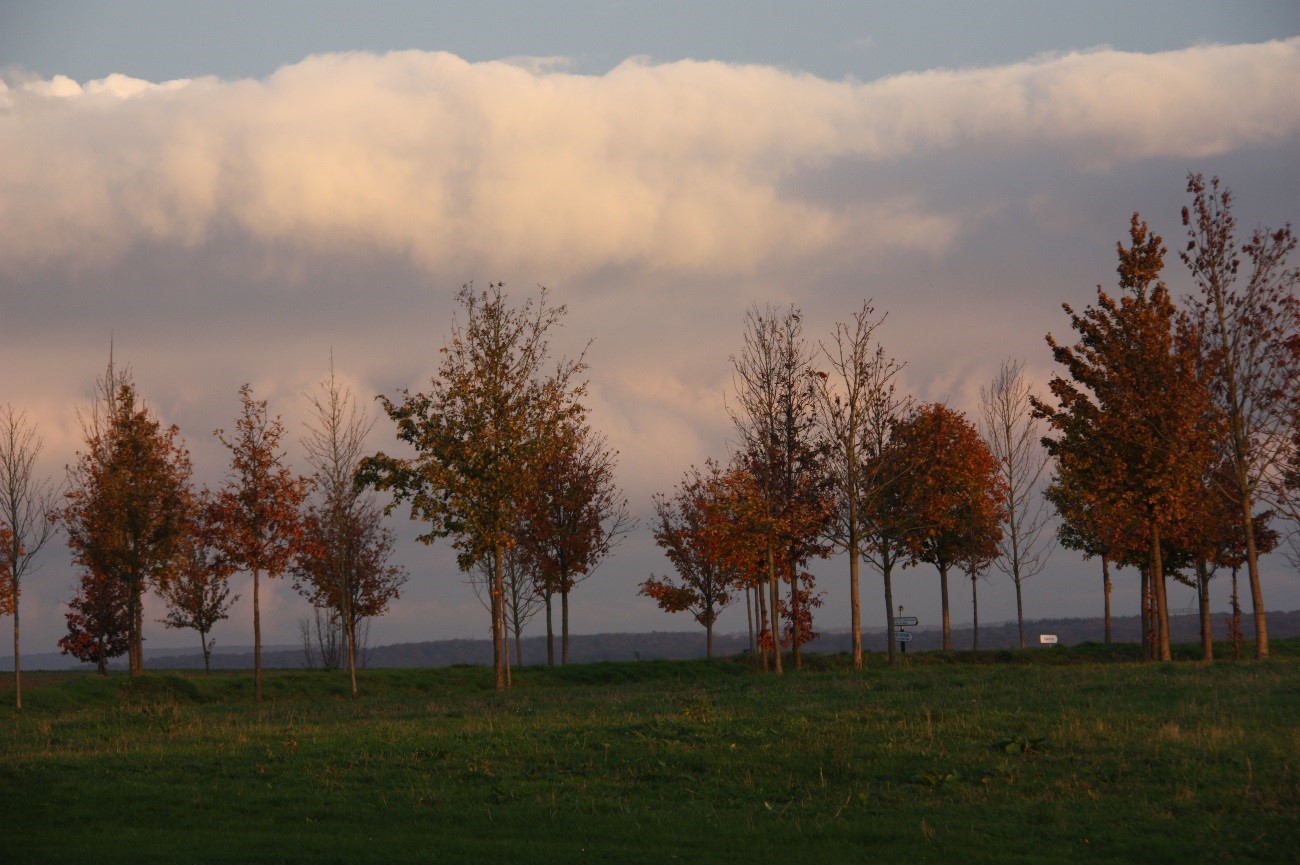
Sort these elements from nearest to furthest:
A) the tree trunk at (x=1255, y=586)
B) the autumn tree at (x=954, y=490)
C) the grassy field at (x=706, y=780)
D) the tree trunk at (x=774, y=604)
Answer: the grassy field at (x=706, y=780) → the tree trunk at (x=1255, y=586) → the tree trunk at (x=774, y=604) → the autumn tree at (x=954, y=490)

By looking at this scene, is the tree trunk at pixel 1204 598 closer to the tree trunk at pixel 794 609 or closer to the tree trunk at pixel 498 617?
the tree trunk at pixel 794 609

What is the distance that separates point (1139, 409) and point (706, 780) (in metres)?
25.7

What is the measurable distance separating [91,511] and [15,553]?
8200mm

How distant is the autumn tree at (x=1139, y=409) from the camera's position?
119 ft

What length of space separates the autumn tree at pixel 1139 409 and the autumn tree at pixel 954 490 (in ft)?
28.5

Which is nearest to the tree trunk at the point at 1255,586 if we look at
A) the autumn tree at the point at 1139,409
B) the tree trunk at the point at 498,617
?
the autumn tree at the point at 1139,409

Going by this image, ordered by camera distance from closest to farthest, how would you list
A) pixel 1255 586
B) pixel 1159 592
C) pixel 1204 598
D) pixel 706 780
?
1. pixel 706 780
2. pixel 1255 586
3. pixel 1159 592
4. pixel 1204 598

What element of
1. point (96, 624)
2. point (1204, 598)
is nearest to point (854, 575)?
point (1204, 598)

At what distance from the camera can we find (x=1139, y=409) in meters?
36.4

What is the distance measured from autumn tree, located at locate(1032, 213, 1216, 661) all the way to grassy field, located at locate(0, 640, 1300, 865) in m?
10.8

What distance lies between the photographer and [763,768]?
1727cm

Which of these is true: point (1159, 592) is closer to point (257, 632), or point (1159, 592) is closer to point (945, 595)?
point (945, 595)

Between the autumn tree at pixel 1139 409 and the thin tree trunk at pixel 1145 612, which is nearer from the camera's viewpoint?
the autumn tree at pixel 1139 409

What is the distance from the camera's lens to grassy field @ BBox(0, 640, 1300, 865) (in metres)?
13.0
